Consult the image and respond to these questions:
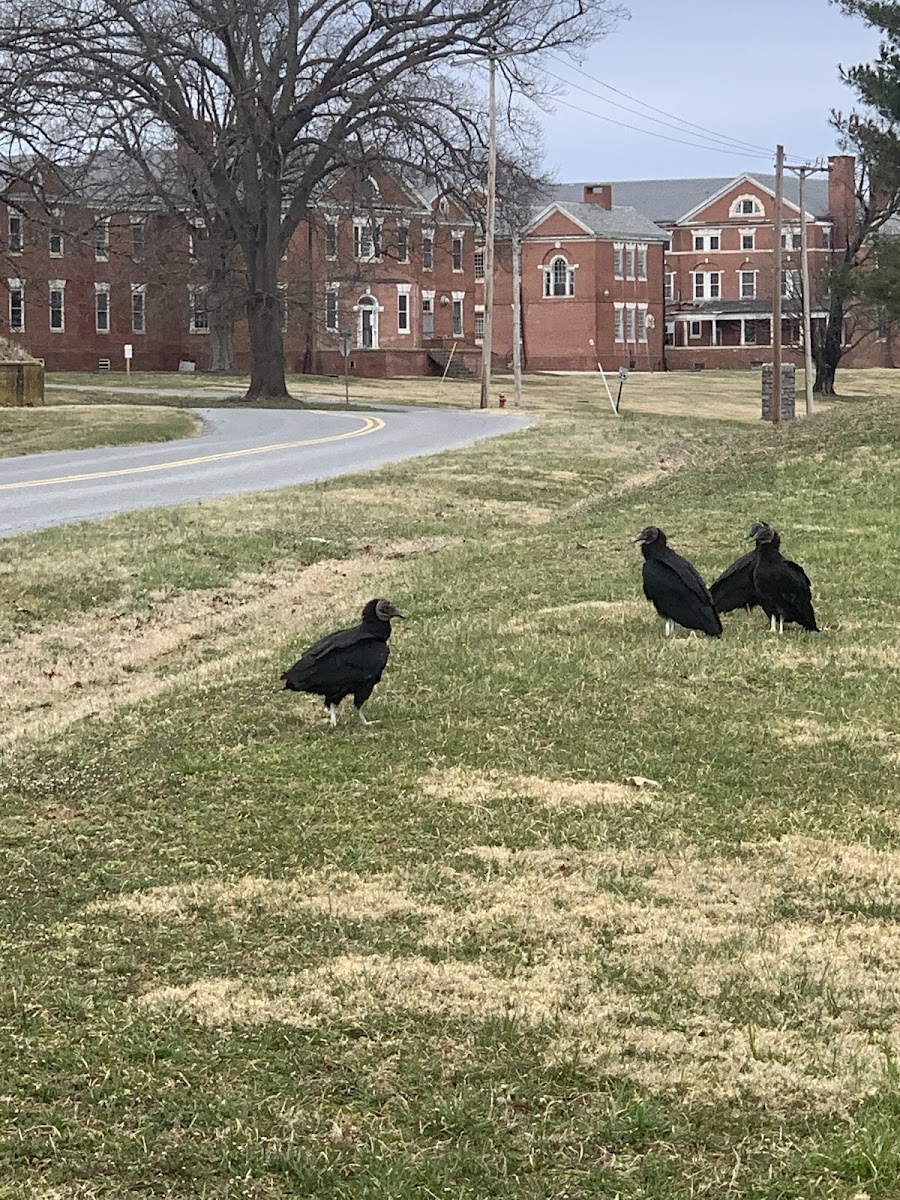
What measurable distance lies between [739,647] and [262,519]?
29.4ft

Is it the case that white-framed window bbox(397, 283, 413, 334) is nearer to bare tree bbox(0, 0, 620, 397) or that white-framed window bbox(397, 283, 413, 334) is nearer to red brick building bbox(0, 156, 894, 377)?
red brick building bbox(0, 156, 894, 377)

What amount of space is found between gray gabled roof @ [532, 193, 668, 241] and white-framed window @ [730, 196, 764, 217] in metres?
6.60

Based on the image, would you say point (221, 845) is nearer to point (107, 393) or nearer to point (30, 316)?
point (107, 393)

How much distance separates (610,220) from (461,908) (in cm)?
9098

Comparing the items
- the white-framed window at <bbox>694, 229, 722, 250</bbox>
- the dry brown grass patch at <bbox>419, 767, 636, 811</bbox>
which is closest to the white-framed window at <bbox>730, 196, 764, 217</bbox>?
the white-framed window at <bbox>694, 229, 722, 250</bbox>

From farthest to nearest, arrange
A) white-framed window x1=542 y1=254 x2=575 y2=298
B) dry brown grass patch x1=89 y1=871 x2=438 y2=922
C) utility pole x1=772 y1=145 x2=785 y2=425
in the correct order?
white-framed window x1=542 y1=254 x2=575 y2=298 → utility pole x1=772 y1=145 x2=785 y2=425 → dry brown grass patch x1=89 y1=871 x2=438 y2=922

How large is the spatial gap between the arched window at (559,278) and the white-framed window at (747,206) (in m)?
15.1

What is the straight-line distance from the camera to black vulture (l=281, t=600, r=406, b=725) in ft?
29.2

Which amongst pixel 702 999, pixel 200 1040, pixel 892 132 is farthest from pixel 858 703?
pixel 892 132

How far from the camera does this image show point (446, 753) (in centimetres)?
879

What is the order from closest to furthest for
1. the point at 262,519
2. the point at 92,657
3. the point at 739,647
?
1. the point at 739,647
2. the point at 92,657
3. the point at 262,519

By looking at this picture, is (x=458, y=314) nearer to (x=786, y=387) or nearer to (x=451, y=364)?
(x=451, y=364)

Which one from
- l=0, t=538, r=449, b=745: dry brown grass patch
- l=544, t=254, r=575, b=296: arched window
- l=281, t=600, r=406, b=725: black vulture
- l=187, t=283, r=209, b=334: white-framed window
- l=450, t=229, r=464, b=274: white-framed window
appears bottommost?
l=0, t=538, r=449, b=745: dry brown grass patch

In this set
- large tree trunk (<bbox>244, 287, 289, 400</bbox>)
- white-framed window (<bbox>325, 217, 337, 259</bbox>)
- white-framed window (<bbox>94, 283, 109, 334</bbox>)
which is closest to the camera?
large tree trunk (<bbox>244, 287, 289, 400</bbox>)
